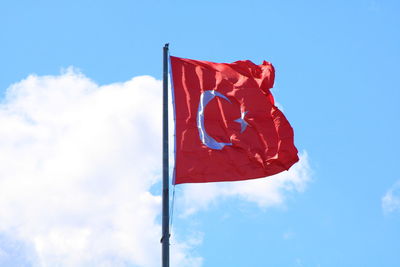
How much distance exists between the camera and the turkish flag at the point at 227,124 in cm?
2298

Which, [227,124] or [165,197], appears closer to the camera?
[165,197]

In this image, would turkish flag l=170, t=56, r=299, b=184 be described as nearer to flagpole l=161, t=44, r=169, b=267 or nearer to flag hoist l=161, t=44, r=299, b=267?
flag hoist l=161, t=44, r=299, b=267

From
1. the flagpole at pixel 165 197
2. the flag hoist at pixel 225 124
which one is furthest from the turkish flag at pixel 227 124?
the flagpole at pixel 165 197

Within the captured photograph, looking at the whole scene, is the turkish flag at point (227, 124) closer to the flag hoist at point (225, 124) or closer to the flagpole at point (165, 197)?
the flag hoist at point (225, 124)

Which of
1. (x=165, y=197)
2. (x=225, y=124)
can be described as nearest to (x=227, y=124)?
(x=225, y=124)

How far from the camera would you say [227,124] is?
24.9m

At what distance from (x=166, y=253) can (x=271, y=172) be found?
5912 millimetres

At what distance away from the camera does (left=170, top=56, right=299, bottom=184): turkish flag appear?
2298cm

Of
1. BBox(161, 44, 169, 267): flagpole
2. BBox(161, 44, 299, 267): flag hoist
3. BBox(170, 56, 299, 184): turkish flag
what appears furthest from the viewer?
BBox(170, 56, 299, 184): turkish flag

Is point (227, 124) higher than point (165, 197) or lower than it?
higher

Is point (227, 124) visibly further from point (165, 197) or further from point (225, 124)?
point (165, 197)

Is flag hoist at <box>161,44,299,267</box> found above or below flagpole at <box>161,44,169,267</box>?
above

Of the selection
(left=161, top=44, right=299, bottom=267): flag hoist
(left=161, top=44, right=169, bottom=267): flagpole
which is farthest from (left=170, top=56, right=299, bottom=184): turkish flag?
(left=161, top=44, right=169, bottom=267): flagpole

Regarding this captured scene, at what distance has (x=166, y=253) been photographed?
20.1 m
